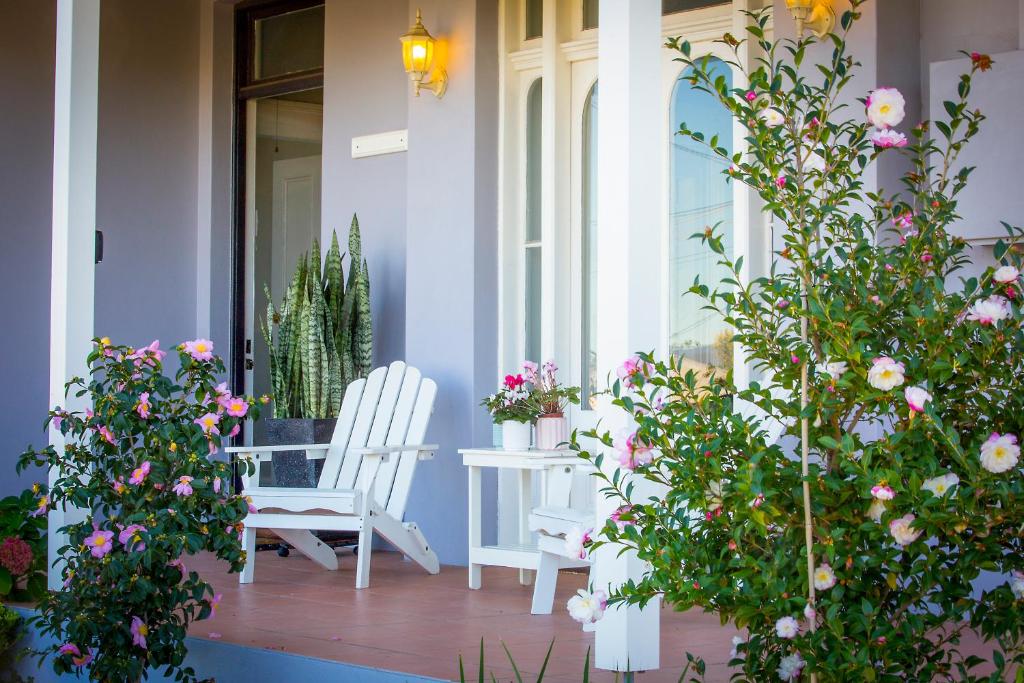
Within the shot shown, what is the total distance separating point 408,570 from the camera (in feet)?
20.2

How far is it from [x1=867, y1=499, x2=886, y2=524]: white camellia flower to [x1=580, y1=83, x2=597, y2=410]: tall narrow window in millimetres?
3669

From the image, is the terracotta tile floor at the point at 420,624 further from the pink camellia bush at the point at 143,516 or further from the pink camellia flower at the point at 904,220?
the pink camellia flower at the point at 904,220

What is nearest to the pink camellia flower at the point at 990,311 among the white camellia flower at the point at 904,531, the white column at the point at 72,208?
the white camellia flower at the point at 904,531

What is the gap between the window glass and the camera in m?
7.45

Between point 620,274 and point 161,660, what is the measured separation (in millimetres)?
1739

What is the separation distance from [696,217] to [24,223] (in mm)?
3682

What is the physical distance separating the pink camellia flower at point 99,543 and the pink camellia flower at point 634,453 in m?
1.80

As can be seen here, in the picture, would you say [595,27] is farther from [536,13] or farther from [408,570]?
[408,570]

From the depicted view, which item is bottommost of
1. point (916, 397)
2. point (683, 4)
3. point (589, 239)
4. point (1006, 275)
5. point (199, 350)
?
point (916, 397)

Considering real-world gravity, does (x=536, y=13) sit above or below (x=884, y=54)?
above

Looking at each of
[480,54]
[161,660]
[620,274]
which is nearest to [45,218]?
[480,54]

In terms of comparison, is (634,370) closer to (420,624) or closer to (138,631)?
(138,631)

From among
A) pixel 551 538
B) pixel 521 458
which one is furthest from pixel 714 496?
pixel 521 458

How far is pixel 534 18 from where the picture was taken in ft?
20.9
